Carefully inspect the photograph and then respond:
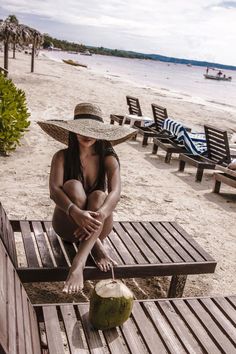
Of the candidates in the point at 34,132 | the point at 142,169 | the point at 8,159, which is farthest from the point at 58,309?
the point at 34,132

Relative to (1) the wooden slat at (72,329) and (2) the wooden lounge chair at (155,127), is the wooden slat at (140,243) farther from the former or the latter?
(2) the wooden lounge chair at (155,127)

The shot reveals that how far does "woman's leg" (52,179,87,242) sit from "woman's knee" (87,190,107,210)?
0.06 m

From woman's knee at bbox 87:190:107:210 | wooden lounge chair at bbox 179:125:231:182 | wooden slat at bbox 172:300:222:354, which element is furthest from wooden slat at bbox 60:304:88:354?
wooden lounge chair at bbox 179:125:231:182

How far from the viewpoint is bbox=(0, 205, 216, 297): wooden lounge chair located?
9.22 ft

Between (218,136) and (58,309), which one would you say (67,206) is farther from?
(218,136)

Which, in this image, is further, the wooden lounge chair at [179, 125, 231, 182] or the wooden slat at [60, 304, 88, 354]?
the wooden lounge chair at [179, 125, 231, 182]

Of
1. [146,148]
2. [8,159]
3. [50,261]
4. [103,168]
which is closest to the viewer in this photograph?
[50,261]

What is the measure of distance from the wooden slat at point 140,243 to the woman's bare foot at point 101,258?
358 millimetres

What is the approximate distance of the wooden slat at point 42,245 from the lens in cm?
288

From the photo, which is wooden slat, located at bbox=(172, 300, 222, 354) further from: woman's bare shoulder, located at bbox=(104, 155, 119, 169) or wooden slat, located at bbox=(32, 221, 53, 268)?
woman's bare shoulder, located at bbox=(104, 155, 119, 169)

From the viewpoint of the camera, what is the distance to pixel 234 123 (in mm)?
18531

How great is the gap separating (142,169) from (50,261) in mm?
5242

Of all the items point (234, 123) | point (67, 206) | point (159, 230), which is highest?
point (67, 206)

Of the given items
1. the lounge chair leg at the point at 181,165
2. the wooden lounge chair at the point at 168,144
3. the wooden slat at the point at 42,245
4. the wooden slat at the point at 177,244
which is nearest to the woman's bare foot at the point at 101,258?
the wooden slat at the point at 42,245
